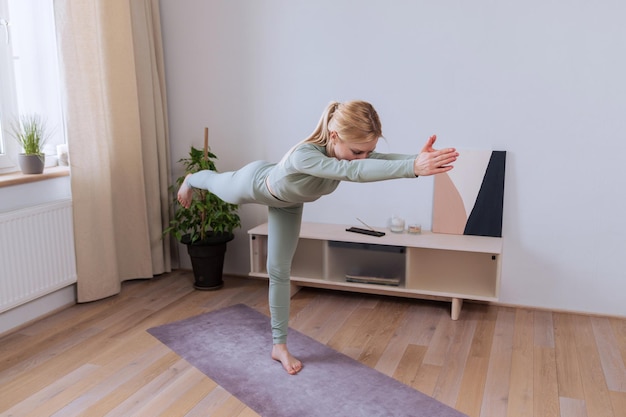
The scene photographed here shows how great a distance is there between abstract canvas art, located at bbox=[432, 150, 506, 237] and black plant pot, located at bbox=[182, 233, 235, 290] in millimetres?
1376

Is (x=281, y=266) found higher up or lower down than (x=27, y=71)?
lower down

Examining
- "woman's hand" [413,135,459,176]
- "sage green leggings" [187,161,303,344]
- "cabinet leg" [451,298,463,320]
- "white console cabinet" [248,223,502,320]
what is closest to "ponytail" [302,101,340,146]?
"sage green leggings" [187,161,303,344]

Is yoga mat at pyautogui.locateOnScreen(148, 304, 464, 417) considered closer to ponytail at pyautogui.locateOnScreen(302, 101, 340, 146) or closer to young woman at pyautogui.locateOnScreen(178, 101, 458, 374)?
young woman at pyautogui.locateOnScreen(178, 101, 458, 374)

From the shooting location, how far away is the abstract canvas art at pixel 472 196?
3379mm

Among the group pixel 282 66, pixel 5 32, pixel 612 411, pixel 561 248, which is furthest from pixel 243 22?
pixel 612 411

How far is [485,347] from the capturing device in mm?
2889

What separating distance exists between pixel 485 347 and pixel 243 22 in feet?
8.19

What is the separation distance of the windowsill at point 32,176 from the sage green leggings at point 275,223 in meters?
1.10

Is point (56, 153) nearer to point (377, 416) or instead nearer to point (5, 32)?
point (5, 32)

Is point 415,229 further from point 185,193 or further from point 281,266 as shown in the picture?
point 185,193

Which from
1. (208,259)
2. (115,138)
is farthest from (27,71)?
(208,259)

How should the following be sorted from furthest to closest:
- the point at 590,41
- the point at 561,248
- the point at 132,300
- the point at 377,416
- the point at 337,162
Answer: the point at 132,300 < the point at 561,248 < the point at 590,41 < the point at 377,416 < the point at 337,162

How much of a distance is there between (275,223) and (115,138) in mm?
1532

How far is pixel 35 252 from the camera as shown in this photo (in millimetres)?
3164
